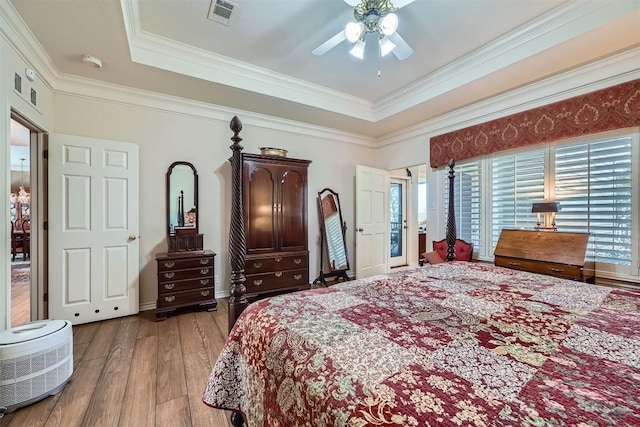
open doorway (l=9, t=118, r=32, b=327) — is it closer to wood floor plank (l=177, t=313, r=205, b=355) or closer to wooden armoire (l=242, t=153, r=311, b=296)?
wood floor plank (l=177, t=313, r=205, b=355)

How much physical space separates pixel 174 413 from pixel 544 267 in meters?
3.30

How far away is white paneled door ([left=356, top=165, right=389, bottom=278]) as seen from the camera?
4.65m

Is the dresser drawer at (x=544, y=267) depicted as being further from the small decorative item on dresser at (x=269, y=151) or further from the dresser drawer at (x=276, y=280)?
the small decorative item on dresser at (x=269, y=151)

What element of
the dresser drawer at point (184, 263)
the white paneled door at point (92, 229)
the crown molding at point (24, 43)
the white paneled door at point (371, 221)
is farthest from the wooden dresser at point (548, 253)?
the crown molding at point (24, 43)

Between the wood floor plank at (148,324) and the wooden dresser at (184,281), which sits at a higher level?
the wooden dresser at (184,281)

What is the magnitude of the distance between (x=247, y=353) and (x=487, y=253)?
11.5 ft

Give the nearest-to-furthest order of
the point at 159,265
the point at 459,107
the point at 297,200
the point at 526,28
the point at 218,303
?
the point at 526,28 → the point at 159,265 → the point at 218,303 → the point at 459,107 → the point at 297,200

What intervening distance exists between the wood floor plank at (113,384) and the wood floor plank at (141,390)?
35 millimetres

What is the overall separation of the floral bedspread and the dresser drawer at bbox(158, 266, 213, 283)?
80.5 inches

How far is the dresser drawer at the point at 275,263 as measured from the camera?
142 inches

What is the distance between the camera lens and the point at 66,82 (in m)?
2.94

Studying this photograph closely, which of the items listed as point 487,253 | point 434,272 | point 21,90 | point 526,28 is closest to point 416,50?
point 526,28

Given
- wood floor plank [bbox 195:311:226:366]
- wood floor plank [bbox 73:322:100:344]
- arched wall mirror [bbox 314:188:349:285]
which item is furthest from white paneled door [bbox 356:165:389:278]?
wood floor plank [bbox 73:322:100:344]

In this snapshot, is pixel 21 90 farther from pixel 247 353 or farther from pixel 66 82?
pixel 247 353
